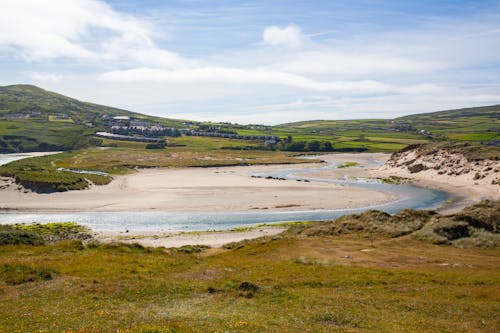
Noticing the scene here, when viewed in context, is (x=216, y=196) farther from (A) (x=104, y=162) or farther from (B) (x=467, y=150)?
(B) (x=467, y=150)

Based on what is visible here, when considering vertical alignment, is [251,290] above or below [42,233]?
above

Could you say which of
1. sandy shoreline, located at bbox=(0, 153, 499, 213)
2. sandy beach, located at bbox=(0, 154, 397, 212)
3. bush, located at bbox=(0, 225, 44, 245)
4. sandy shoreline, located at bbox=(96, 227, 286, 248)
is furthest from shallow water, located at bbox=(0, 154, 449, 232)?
bush, located at bbox=(0, 225, 44, 245)

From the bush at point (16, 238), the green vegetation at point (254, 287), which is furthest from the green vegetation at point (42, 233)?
the green vegetation at point (254, 287)

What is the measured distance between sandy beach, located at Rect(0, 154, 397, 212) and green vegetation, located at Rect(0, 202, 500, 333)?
2863 cm

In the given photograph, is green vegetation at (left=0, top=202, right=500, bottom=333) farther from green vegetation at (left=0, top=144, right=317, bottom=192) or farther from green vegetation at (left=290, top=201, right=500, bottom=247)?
green vegetation at (left=0, top=144, right=317, bottom=192)

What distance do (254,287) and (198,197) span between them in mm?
53432

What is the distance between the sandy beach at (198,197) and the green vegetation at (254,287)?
93.9 feet

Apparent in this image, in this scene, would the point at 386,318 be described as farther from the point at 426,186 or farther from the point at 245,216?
the point at 426,186

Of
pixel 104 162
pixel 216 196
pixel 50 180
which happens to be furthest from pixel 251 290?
pixel 104 162

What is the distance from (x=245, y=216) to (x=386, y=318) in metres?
44.4

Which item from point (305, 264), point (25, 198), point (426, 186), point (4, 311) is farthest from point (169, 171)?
point (4, 311)

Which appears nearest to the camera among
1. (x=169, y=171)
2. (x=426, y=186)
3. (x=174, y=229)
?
(x=174, y=229)

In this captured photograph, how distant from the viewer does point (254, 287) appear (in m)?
23.9

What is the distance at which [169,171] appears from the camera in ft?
393
